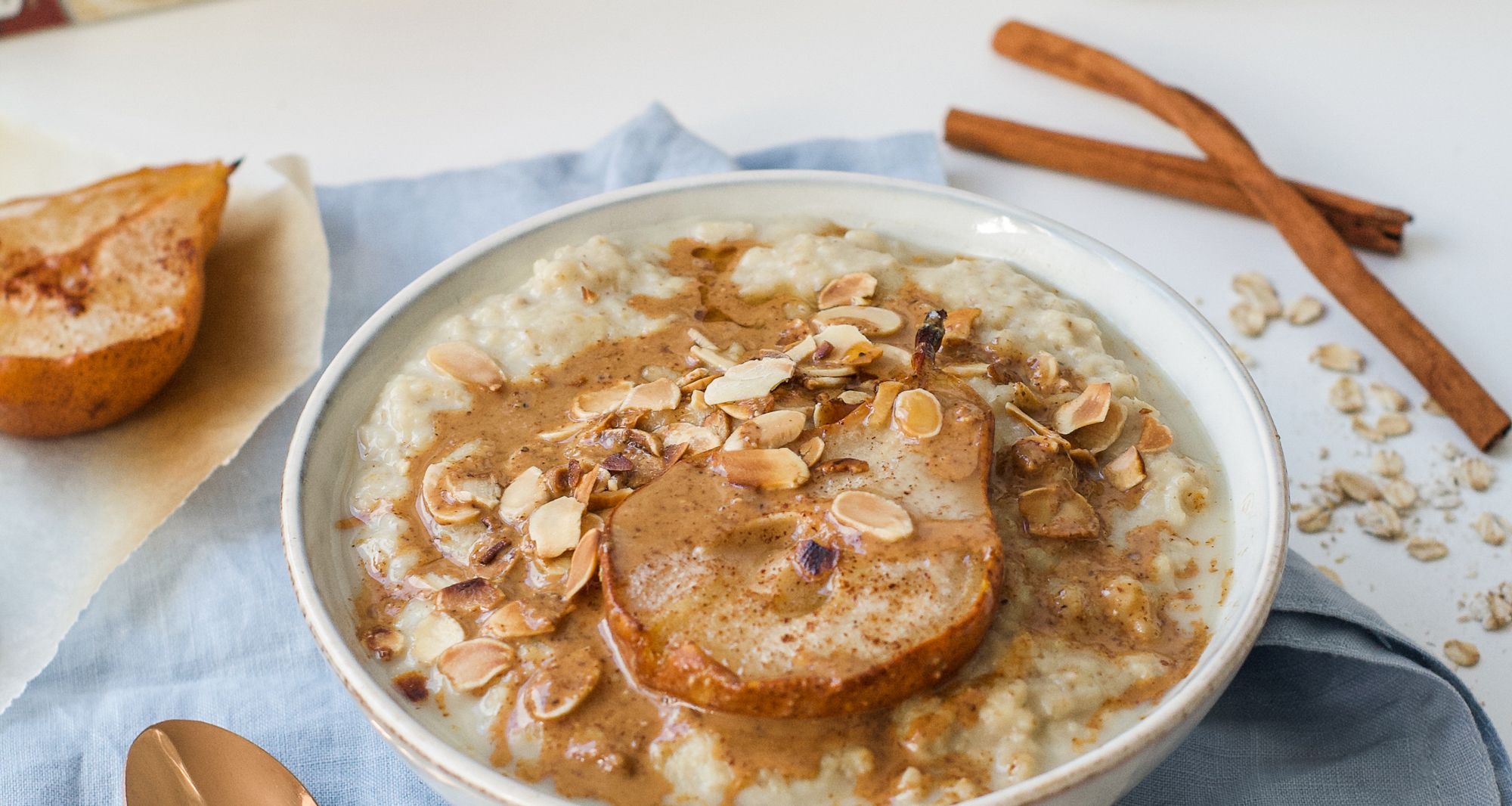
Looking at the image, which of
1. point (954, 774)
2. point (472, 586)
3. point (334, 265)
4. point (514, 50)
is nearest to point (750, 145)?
point (514, 50)

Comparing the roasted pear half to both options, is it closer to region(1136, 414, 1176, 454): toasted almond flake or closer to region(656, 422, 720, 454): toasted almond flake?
region(656, 422, 720, 454): toasted almond flake

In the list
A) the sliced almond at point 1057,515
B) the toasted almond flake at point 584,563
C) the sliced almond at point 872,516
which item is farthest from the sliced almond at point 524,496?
the sliced almond at point 1057,515

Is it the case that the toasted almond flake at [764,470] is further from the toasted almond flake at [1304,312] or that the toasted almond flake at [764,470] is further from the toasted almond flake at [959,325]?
the toasted almond flake at [1304,312]

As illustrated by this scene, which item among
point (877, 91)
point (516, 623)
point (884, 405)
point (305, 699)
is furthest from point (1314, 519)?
point (305, 699)

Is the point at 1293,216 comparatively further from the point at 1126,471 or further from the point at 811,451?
the point at 811,451

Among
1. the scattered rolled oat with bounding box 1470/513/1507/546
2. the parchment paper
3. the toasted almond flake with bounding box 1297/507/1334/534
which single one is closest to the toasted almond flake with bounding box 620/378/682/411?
the parchment paper

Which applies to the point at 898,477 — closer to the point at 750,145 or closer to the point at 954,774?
the point at 954,774
